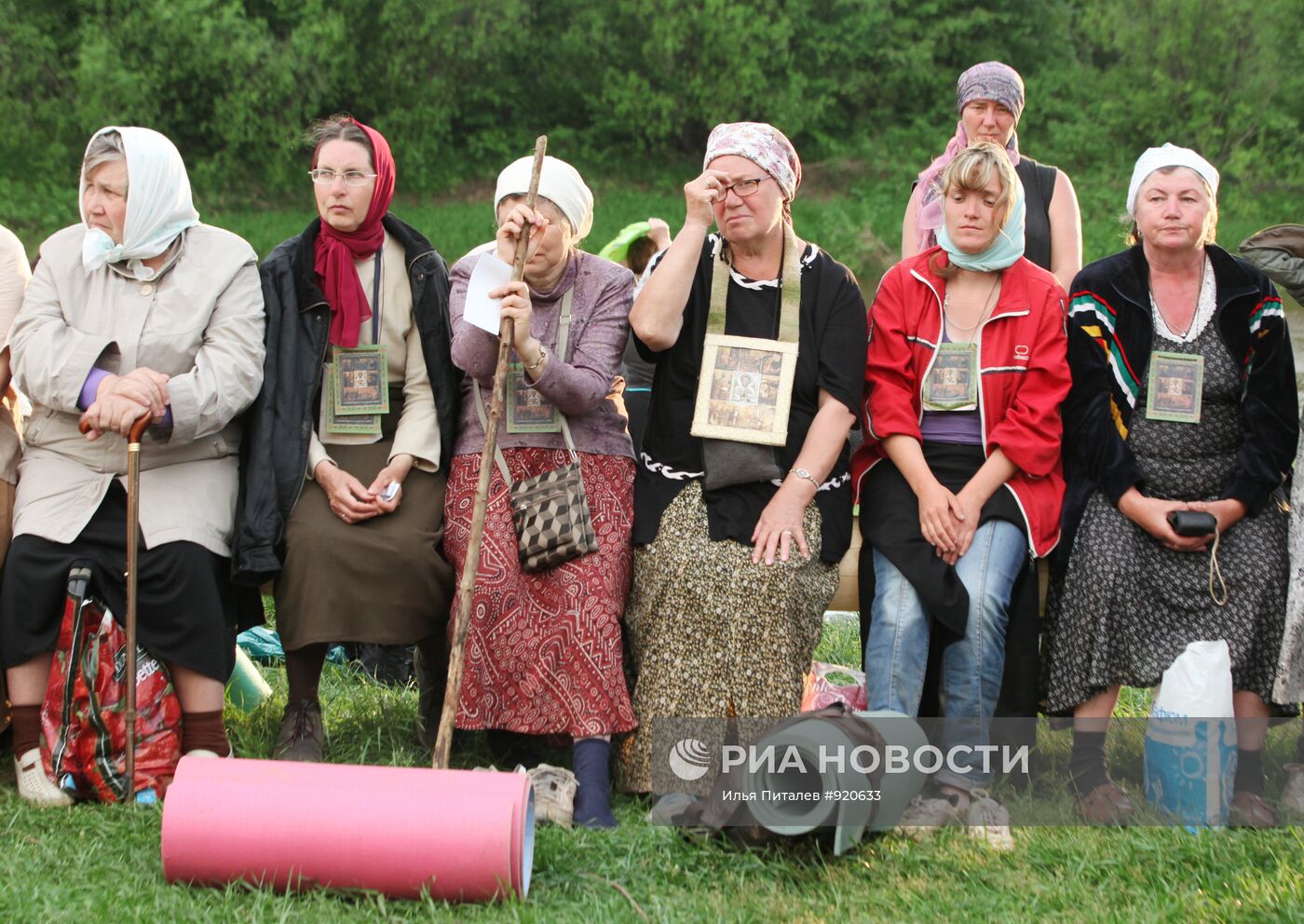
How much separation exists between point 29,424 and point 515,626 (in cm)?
146

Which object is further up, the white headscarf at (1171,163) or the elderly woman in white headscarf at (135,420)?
the white headscarf at (1171,163)

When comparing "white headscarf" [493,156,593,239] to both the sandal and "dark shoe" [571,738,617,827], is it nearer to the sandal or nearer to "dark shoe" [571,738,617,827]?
"dark shoe" [571,738,617,827]

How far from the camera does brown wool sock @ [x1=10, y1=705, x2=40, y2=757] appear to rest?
377cm

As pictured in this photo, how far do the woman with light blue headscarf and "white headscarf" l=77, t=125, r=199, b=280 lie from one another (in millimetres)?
1959

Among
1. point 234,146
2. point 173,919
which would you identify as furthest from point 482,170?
point 173,919

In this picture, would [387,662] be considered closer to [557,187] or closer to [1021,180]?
[557,187]

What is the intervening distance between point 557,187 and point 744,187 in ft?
1.69

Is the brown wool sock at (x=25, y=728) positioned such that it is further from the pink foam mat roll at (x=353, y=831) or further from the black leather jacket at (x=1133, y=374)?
the black leather jacket at (x=1133, y=374)

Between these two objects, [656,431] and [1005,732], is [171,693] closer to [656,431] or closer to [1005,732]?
[656,431]

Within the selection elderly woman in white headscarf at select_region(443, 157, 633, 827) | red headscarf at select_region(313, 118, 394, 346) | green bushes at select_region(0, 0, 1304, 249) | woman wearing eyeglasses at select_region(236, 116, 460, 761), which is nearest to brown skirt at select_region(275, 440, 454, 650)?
woman wearing eyeglasses at select_region(236, 116, 460, 761)

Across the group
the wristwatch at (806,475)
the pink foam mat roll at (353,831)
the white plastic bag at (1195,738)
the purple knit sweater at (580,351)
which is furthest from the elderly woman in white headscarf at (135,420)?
the white plastic bag at (1195,738)

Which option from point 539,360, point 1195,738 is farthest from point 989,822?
point 539,360

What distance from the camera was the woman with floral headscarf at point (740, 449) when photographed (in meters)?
3.77

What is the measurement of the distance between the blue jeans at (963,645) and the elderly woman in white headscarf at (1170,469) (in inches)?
8.3
